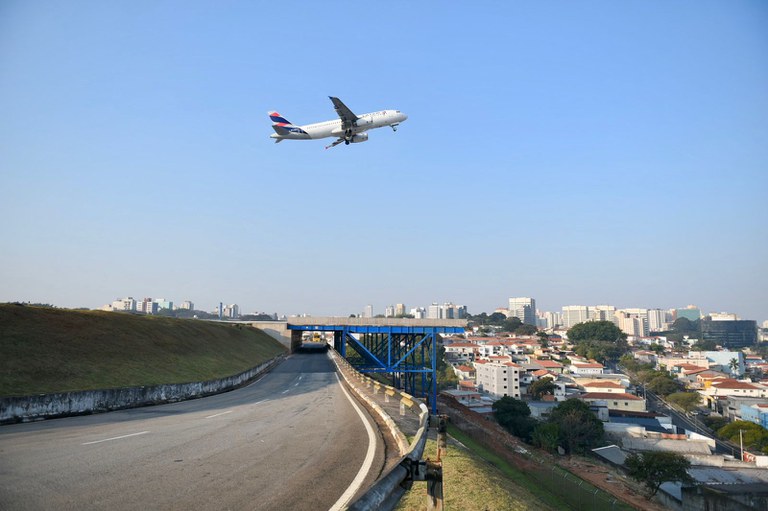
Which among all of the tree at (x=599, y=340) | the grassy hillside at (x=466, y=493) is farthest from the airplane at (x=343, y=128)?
the tree at (x=599, y=340)

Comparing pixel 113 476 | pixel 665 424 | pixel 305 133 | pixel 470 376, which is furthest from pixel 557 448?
pixel 470 376

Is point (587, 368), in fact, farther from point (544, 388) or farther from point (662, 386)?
point (544, 388)

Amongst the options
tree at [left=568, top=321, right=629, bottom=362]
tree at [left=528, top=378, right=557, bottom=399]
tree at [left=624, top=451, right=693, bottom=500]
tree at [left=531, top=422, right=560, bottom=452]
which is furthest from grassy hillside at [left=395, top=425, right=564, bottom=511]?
tree at [left=568, top=321, right=629, bottom=362]

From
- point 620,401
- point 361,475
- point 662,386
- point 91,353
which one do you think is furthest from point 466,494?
point 662,386

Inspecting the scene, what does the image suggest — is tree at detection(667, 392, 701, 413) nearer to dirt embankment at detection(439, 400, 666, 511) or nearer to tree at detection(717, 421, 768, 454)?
tree at detection(717, 421, 768, 454)

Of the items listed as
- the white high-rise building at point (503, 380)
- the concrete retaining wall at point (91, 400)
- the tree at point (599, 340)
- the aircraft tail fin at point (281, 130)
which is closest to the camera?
the concrete retaining wall at point (91, 400)

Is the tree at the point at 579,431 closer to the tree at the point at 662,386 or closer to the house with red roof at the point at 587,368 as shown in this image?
the tree at the point at 662,386

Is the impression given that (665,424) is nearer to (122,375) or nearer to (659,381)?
(659,381)
